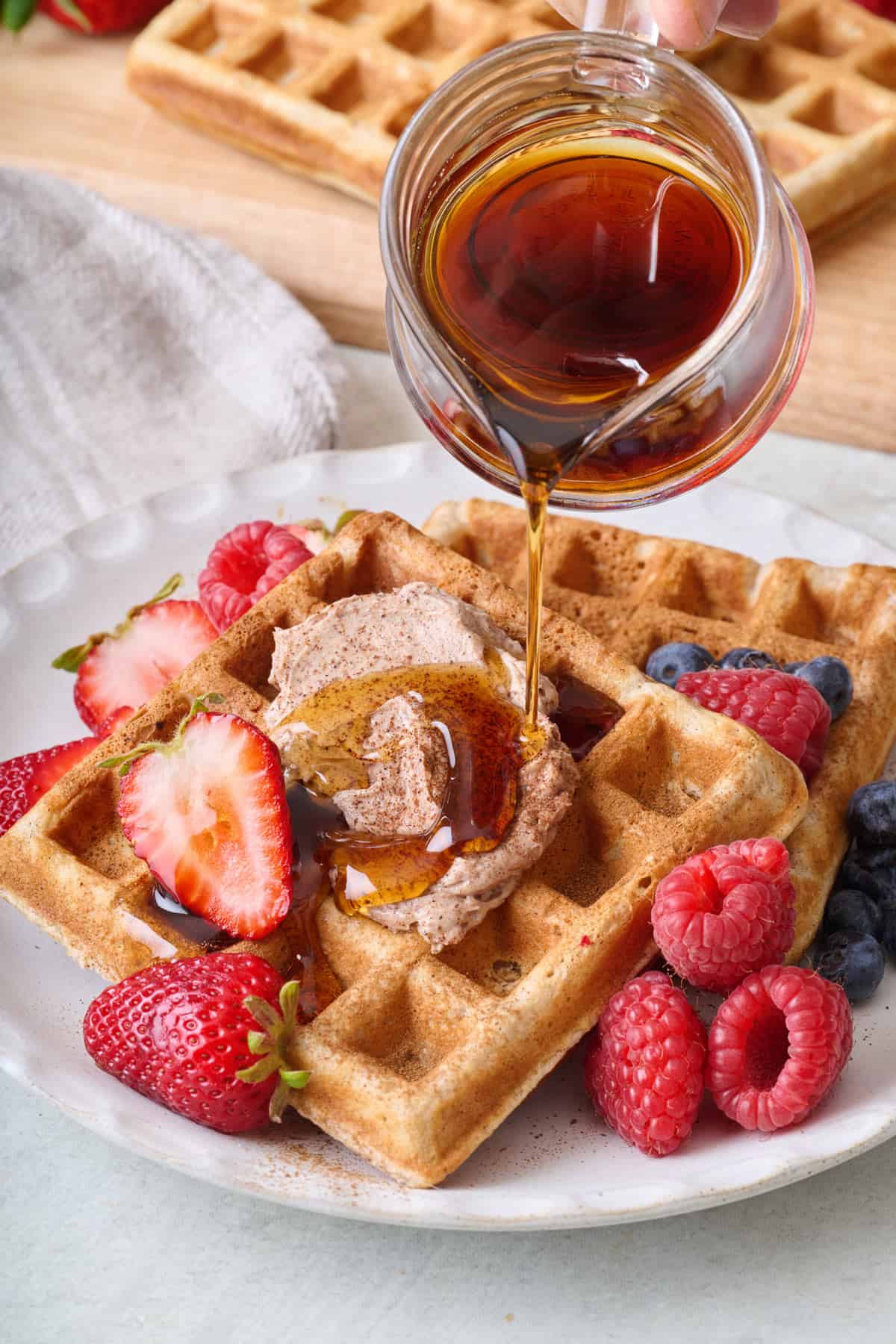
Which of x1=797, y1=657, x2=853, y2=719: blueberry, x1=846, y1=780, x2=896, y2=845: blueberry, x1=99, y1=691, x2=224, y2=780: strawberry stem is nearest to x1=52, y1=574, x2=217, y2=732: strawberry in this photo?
x1=99, y1=691, x2=224, y2=780: strawberry stem

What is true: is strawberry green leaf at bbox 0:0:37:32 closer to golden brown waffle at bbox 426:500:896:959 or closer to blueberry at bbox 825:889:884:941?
golden brown waffle at bbox 426:500:896:959

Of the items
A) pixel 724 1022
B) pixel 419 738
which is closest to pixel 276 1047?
pixel 419 738

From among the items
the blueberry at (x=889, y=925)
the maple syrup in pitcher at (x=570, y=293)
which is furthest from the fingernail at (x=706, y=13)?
the blueberry at (x=889, y=925)

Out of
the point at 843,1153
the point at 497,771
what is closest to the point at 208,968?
the point at 497,771

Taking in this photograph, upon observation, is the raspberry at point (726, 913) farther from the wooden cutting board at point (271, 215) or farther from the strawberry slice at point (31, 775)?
the wooden cutting board at point (271, 215)

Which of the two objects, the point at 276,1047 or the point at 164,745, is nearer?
the point at 276,1047

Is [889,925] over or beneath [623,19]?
beneath

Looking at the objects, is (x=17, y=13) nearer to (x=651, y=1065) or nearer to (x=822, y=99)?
(x=822, y=99)

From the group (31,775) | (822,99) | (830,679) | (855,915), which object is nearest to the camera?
(855,915)
